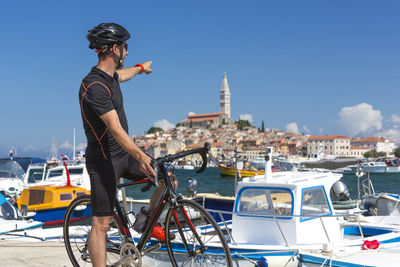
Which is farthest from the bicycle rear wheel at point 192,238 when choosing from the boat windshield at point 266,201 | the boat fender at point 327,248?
the boat windshield at point 266,201

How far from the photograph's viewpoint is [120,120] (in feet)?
11.2

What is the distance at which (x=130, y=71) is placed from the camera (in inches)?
158

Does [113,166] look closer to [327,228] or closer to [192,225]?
→ [192,225]

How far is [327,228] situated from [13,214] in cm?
665

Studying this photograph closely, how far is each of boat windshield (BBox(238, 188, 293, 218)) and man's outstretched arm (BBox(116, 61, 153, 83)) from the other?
9.27 ft

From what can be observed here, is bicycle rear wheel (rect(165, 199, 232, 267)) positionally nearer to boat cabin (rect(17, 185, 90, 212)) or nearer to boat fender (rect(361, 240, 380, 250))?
boat fender (rect(361, 240, 380, 250))

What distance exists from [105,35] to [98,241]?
142 cm

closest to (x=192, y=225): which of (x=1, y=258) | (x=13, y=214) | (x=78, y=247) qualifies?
(x=78, y=247)

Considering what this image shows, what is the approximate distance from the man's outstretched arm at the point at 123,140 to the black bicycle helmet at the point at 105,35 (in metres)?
0.55

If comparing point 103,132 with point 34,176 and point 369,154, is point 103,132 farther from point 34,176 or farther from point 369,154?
point 369,154

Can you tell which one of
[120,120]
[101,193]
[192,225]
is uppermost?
[120,120]

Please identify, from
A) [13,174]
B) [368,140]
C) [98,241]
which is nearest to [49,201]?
[13,174]

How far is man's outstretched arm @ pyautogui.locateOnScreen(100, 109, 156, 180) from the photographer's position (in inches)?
120

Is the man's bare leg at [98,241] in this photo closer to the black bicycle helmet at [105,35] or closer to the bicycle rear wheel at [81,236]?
the bicycle rear wheel at [81,236]
